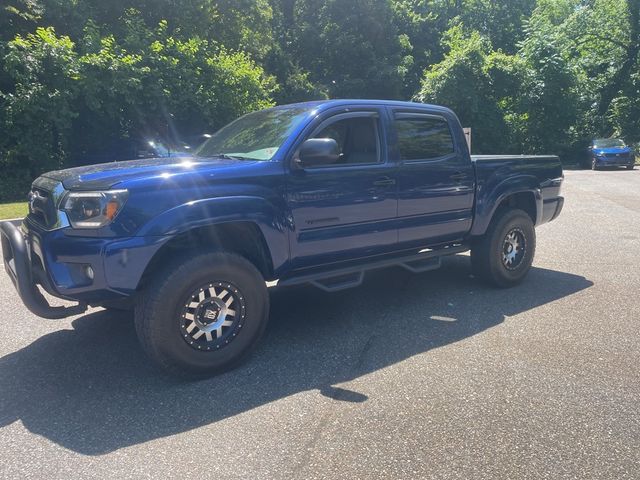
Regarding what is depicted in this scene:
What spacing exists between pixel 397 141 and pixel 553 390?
8.41 feet

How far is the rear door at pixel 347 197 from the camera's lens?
14.4 feet

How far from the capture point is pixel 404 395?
362 centimetres

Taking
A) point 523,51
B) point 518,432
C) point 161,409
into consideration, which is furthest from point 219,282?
point 523,51

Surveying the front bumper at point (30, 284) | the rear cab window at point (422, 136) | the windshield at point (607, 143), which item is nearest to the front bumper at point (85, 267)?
the front bumper at point (30, 284)

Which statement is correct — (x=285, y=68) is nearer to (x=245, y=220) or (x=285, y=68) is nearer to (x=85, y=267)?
(x=245, y=220)

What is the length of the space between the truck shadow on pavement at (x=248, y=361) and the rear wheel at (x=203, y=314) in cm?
17

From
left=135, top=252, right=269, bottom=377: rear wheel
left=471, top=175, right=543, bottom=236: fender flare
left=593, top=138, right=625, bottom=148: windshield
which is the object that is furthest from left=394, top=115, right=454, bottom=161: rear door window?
left=593, top=138, right=625, bottom=148: windshield

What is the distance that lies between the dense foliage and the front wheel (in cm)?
1334

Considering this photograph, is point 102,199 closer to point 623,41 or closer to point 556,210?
point 556,210

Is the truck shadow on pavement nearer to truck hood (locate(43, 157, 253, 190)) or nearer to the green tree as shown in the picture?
truck hood (locate(43, 157, 253, 190))

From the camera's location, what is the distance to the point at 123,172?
385 cm

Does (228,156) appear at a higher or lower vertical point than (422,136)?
lower

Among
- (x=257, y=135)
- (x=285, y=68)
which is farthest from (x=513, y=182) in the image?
(x=285, y=68)

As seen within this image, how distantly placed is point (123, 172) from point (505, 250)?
13.7ft
